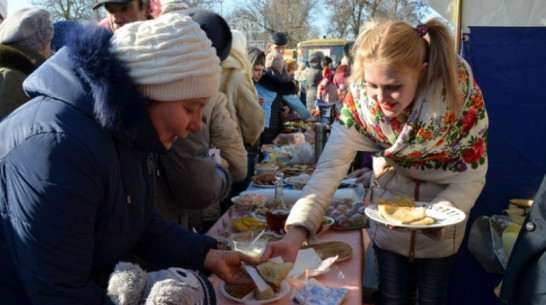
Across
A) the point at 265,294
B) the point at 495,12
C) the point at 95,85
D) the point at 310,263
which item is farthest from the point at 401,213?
the point at 495,12

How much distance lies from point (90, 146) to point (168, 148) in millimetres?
271

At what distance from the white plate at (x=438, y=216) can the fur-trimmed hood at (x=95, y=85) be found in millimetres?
937

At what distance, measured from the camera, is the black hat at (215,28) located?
2174 millimetres

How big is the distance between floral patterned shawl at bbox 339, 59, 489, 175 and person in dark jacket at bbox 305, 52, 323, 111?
26.0 feet

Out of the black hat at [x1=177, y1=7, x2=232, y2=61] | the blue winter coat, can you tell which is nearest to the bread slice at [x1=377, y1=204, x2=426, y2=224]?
the blue winter coat

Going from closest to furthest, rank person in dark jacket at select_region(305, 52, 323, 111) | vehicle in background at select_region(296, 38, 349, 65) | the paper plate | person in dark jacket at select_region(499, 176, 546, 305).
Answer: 1. person in dark jacket at select_region(499, 176, 546, 305)
2. the paper plate
3. person in dark jacket at select_region(305, 52, 323, 111)
4. vehicle in background at select_region(296, 38, 349, 65)

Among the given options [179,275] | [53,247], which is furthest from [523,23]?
[53,247]

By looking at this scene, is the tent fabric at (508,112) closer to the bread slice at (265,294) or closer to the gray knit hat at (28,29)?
the bread slice at (265,294)

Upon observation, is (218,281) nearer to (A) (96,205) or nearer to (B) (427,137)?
(A) (96,205)

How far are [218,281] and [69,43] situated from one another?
105cm

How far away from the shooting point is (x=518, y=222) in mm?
2500

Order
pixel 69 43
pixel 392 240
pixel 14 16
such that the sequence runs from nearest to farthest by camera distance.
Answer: pixel 69 43 → pixel 392 240 → pixel 14 16

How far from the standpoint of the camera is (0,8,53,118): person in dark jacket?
241 centimetres

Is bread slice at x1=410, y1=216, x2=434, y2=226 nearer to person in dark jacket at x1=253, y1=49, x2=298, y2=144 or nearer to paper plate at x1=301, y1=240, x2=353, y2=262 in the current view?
paper plate at x1=301, y1=240, x2=353, y2=262
